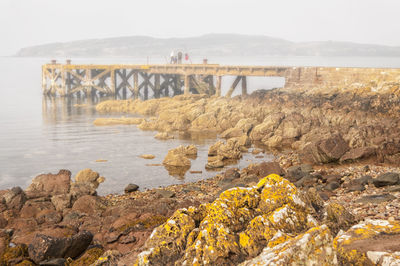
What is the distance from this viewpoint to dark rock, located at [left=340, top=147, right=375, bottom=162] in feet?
57.7

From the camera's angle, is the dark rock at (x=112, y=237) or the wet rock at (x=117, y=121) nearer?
the dark rock at (x=112, y=237)

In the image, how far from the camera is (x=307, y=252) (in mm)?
4746

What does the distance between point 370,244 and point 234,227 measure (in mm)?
1972

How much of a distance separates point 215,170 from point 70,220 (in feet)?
33.9

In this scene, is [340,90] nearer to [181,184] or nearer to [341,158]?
[341,158]

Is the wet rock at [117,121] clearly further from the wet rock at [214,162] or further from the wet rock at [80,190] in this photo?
the wet rock at [80,190]

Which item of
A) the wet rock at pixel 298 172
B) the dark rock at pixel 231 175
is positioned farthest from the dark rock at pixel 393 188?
the dark rock at pixel 231 175

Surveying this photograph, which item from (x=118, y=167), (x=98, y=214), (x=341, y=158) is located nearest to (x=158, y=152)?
(x=118, y=167)

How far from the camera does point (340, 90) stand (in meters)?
31.5

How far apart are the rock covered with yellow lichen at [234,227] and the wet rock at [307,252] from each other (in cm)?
11

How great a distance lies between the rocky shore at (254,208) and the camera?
5.73 meters

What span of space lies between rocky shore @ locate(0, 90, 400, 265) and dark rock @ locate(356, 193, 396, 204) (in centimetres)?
8

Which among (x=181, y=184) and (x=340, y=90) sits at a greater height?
(x=340, y=90)

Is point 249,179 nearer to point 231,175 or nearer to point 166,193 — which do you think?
point 231,175
